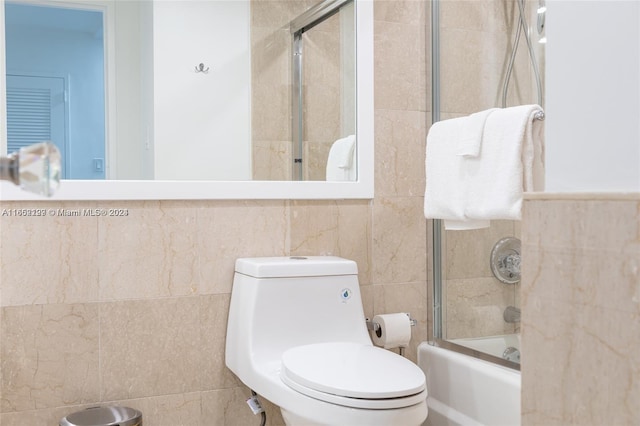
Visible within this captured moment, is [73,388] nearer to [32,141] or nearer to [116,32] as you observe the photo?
[32,141]

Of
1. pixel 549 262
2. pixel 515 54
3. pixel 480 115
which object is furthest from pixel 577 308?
pixel 515 54

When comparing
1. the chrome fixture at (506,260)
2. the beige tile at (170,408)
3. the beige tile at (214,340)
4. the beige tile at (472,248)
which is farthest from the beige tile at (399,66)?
the beige tile at (170,408)

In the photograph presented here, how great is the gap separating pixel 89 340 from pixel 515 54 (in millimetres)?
1445

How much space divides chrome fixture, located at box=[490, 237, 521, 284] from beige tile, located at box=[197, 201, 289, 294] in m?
0.64

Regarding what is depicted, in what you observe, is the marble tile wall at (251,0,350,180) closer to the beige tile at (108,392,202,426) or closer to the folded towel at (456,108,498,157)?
the folded towel at (456,108,498,157)

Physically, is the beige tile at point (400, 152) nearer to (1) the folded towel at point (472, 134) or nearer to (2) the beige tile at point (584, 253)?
(1) the folded towel at point (472, 134)

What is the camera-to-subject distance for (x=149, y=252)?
5.90ft

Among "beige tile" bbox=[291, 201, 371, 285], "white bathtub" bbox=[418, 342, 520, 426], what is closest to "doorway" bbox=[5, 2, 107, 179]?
"beige tile" bbox=[291, 201, 371, 285]

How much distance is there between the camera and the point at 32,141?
1.71m

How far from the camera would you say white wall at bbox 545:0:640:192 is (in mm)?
721

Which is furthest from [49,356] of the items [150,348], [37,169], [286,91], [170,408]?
[37,169]

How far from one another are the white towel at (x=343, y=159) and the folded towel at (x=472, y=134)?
1.26 feet

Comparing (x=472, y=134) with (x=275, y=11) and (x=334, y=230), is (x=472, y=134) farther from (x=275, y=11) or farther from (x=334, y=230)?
(x=275, y=11)

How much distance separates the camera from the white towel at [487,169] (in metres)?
1.64
